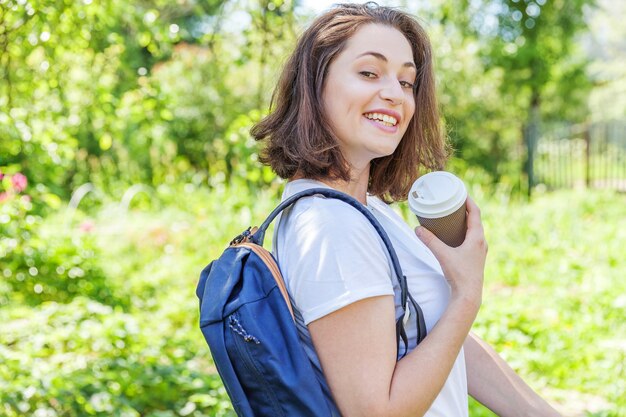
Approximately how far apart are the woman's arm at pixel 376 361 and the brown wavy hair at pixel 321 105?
0.34 meters

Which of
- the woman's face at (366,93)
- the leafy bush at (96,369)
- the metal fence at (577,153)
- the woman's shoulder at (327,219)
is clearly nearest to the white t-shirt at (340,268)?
the woman's shoulder at (327,219)

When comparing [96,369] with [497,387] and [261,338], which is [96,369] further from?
[261,338]

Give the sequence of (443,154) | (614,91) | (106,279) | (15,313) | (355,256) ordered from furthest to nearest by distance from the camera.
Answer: (614,91)
(106,279)
(15,313)
(443,154)
(355,256)

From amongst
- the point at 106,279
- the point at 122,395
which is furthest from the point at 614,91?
the point at 122,395

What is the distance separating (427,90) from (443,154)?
0.19m

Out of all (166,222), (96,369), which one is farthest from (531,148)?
(96,369)

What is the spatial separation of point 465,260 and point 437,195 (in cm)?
14

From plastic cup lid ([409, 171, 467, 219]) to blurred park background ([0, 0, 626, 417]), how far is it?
430 millimetres

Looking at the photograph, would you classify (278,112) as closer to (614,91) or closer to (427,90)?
(427,90)

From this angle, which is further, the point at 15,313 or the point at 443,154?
the point at 15,313

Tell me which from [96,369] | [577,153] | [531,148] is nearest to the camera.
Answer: [96,369]

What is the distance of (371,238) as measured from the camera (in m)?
1.19

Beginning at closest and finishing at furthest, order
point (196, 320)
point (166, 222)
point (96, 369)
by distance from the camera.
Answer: point (96, 369)
point (196, 320)
point (166, 222)

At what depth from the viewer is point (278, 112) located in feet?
4.95
